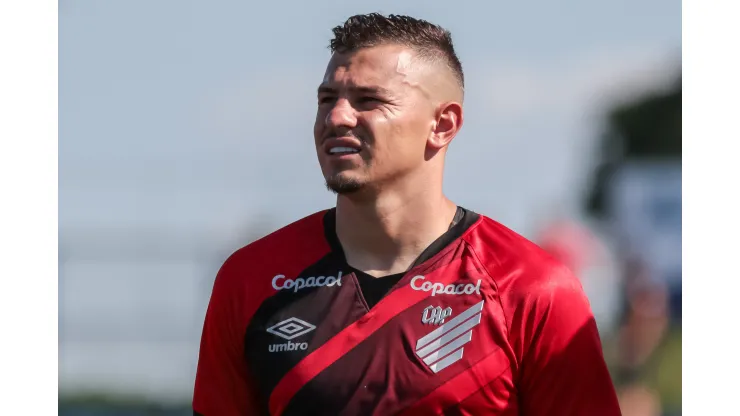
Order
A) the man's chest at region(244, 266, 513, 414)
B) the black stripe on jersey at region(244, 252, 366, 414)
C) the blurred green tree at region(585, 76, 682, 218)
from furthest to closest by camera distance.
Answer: the blurred green tree at region(585, 76, 682, 218)
the black stripe on jersey at region(244, 252, 366, 414)
the man's chest at region(244, 266, 513, 414)


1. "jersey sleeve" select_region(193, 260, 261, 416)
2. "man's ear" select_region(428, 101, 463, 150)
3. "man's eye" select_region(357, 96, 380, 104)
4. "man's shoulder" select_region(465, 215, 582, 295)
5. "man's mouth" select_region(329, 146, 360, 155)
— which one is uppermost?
"man's eye" select_region(357, 96, 380, 104)

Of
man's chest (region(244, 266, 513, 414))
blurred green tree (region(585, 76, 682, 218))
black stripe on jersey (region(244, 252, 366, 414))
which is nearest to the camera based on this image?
man's chest (region(244, 266, 513, 414))

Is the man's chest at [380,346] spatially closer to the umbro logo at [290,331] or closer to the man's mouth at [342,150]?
the umbro logo at [290,331]

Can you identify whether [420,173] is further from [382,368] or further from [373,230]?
[382,368]

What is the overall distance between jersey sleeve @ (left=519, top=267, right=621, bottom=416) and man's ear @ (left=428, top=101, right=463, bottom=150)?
2.31 feet

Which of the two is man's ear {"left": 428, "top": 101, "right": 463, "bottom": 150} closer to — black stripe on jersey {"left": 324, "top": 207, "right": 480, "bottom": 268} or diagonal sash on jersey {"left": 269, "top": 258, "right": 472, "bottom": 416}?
black stripe on jersey {"left": 324, "top": 207, "right": 480, "bottom": 268}

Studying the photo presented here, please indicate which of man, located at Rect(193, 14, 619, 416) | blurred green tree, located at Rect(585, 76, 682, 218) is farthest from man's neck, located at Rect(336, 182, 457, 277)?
blurred green tree, located at Rect(585, 76, 682, 218)

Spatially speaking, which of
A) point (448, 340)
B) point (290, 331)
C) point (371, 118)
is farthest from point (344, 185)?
point (448, 340)

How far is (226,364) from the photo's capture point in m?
4.78

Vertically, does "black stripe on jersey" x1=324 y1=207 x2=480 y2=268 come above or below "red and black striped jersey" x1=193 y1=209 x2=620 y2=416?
above

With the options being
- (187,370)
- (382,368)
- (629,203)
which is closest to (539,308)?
(382,368)

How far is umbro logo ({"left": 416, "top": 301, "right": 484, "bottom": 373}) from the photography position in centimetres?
455

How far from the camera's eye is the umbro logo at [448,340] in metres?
4.55

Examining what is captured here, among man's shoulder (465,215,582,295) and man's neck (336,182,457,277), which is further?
man's neck (336,182,457,277)
